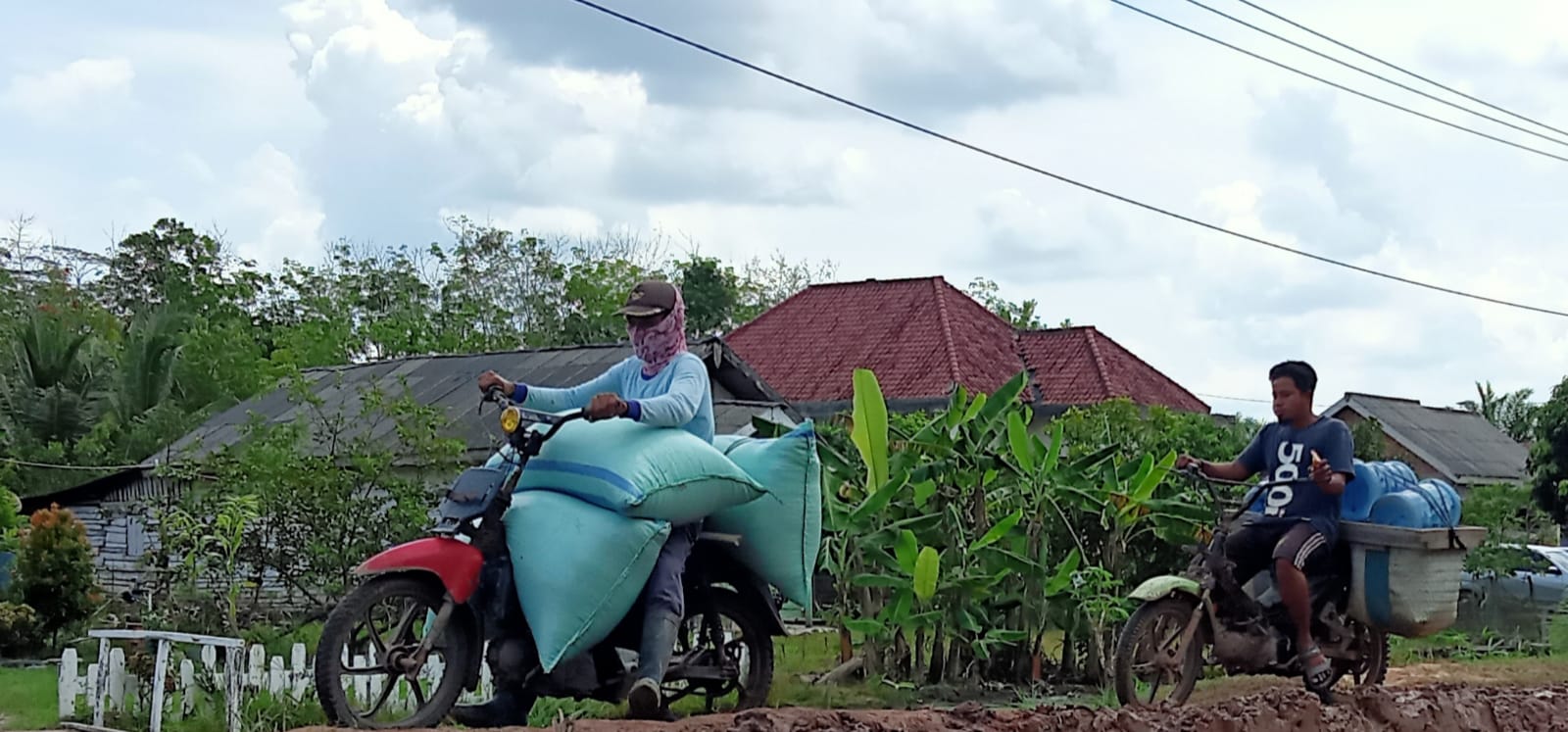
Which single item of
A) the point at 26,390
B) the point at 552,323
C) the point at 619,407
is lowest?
the point at 619,407

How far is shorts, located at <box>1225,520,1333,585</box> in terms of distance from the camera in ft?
22.9

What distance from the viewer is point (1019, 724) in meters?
5.07

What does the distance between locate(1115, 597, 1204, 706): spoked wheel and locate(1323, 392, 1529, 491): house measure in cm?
2493

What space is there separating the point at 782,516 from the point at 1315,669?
9.00 feet

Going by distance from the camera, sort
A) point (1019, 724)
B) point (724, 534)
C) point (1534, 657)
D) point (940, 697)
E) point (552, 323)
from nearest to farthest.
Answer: point (1019, 724) → point (724, 534) → point (940, 697) → point (1534, 657) → point (552, 323)

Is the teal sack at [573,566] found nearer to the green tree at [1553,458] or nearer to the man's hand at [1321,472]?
the man's hand at [1321,472]

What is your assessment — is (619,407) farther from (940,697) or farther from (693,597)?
(940,697)

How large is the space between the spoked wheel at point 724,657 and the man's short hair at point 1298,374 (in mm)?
2824

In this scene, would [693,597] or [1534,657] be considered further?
[1534,657]

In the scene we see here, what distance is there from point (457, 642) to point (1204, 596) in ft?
11.6

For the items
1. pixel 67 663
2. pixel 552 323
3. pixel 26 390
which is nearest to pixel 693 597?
pixel 67 663

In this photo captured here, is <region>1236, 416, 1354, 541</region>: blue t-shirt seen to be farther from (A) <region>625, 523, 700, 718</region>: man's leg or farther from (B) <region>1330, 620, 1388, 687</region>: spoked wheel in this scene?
(A) <region>625, 523, 700, 718</region>: man's leg

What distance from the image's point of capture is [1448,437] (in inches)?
1467

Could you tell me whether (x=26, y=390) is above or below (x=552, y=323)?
below
